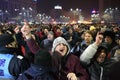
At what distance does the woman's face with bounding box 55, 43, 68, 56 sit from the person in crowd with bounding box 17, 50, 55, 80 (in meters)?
0.70

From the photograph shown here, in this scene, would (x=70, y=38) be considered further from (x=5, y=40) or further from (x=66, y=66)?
(x=66, y=66)

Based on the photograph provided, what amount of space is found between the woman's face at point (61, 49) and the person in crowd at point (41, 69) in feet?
2.30

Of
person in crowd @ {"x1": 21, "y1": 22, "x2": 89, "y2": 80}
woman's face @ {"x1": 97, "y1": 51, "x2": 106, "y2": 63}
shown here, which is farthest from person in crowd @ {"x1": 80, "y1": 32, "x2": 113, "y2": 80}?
person in crowd @ {"x1": 21, "y1": 22, "x2": 89, "y2": 80}

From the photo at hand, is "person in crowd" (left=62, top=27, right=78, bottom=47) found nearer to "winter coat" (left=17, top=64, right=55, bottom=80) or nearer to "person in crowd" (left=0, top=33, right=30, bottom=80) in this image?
"person in crowd" (left=0, top=33, right=30, bottom=80)

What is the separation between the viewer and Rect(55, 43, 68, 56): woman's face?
227 inches

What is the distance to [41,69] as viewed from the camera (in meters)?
4.95

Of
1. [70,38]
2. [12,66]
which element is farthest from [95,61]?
[70,38]

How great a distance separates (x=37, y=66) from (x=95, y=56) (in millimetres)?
1263

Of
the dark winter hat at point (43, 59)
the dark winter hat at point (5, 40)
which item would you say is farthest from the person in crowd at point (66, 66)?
the dark winter hat at point (5, 40)

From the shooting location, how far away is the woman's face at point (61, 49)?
18.9 ft

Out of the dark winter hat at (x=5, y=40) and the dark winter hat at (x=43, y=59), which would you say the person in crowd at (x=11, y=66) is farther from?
the dark winter hat at (x=43, y=59)

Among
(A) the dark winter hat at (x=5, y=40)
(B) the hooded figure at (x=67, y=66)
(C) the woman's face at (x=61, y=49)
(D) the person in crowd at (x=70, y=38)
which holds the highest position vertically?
(A) the dark winter hat at (x=5, y=40)

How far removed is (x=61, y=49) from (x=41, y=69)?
97 centimetres

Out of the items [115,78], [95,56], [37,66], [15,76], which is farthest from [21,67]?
[115,78]
